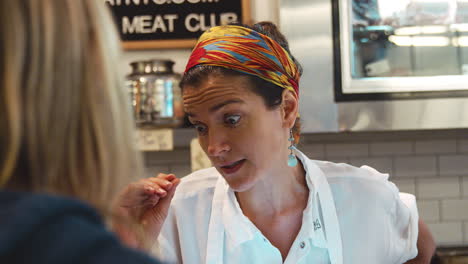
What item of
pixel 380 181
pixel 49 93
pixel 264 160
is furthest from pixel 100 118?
pixel 380 181

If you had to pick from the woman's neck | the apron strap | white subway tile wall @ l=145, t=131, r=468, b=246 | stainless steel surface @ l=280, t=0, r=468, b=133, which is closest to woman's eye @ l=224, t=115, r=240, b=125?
the woman's neck

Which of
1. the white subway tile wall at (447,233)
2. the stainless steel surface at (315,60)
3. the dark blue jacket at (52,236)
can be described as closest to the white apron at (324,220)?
the stainless steel surface at (315,60)

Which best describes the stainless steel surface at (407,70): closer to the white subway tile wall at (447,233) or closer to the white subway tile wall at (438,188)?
the white subway tile wall at (438,188)

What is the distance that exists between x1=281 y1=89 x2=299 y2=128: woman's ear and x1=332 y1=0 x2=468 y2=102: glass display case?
2.32 feet

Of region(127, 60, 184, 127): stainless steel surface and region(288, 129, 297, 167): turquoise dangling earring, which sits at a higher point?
region(127, 60, 184, 127): stainless steel surface

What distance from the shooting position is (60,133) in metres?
0.56

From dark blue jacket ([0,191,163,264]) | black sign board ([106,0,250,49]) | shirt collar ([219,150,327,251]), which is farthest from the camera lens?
black sign board ([106,0,250,49])

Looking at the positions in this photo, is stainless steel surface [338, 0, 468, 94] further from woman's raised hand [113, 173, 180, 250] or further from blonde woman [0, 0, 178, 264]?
blonde woman [0, 0, 178, 264]

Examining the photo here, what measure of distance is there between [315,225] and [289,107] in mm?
339

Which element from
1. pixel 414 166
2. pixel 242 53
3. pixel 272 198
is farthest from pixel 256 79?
pixel 414 166

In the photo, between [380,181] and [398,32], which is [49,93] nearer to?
[380,181]

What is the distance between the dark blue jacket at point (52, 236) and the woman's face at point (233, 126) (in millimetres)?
1044

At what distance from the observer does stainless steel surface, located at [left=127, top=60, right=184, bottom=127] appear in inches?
93.5

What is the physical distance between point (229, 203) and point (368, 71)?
956 millimetres
